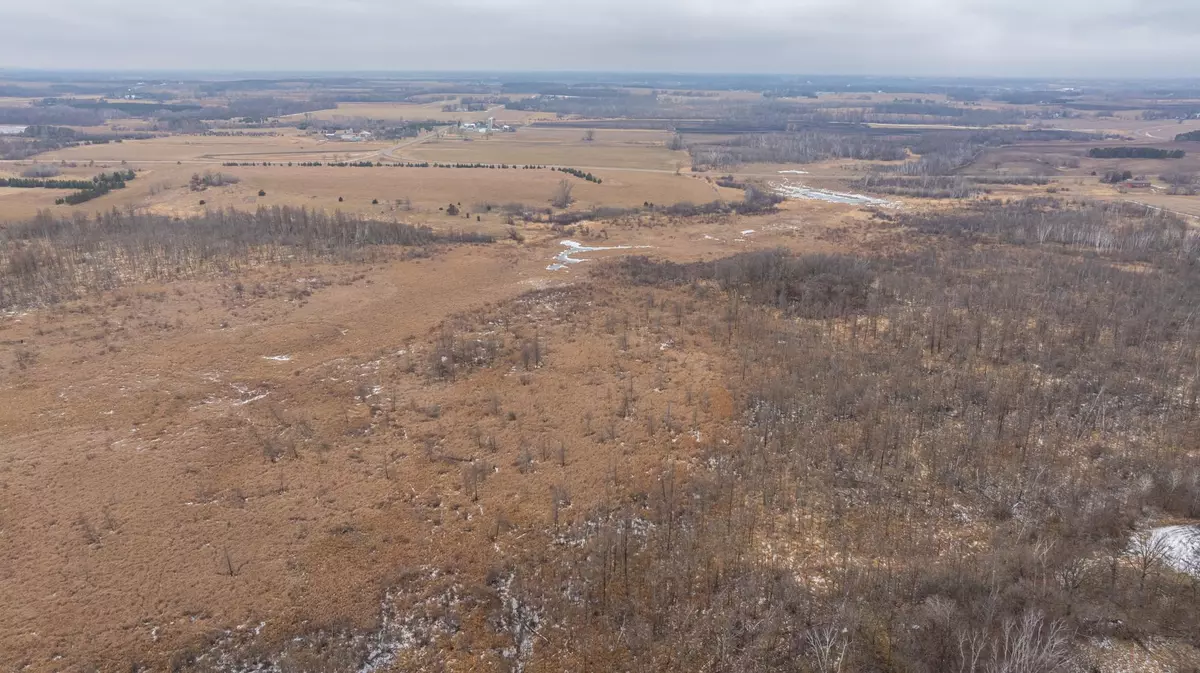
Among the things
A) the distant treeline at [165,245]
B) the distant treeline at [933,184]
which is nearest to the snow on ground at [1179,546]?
the distant treeline at [165,245]

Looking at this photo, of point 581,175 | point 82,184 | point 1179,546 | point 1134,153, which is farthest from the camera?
point 1134,153

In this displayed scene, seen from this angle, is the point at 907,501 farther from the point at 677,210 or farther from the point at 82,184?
the point at 82,184

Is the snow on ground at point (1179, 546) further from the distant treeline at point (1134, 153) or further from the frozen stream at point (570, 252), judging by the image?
the distant treeline at point (1134, 153)

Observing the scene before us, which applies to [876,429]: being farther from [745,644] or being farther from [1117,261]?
[1117,261]

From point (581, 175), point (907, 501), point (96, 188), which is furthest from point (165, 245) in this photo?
point (581, 175)

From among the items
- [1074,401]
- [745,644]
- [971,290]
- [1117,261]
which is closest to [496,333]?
[745,644]
